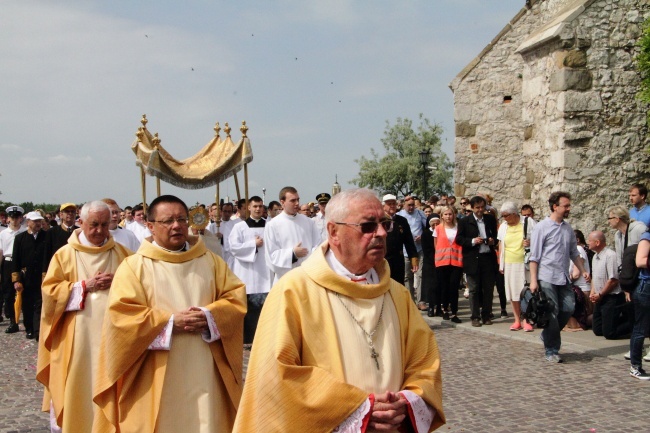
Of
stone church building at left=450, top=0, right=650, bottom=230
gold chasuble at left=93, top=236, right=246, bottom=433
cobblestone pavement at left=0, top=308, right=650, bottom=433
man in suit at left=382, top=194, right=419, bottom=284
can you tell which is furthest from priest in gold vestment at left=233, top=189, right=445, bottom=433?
stone church building at left=450, top=0, right=650, bottom=230

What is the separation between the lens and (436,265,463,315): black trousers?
1266 centimetres

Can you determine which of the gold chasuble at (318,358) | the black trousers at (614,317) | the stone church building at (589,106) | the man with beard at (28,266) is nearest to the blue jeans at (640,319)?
the black trousers at (614,317)

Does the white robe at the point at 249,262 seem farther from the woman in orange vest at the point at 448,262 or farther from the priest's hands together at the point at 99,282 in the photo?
the priest's hands together at the point at 99,282

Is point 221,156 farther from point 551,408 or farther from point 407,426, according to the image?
point 407,426

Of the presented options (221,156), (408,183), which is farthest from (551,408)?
(408,183)

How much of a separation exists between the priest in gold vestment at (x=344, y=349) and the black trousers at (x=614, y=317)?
7441 mm

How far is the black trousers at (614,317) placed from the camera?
33.8 feet

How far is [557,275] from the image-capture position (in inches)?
367

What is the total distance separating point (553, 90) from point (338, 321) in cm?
1188

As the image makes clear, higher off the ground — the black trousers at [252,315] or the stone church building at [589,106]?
the stone church building at [589,106]

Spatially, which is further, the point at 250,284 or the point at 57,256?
the point at 250,284

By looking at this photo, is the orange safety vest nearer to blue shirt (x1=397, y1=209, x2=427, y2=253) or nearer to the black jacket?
the black jacket

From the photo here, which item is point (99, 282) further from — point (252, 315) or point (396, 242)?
point (396, 242)

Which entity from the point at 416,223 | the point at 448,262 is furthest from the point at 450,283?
the point at 416,223
